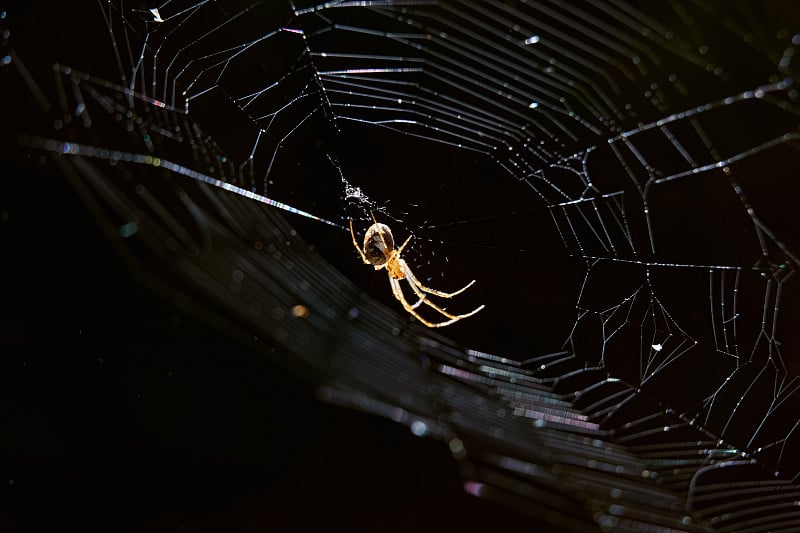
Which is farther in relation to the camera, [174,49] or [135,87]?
[174,49]

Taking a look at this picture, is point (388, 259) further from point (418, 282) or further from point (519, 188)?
point (519, 188)

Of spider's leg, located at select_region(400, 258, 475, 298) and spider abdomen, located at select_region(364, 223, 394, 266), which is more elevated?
spider abdomen, located at select_region(364, 223, 394, 266)

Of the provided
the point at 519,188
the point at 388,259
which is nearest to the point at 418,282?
the point at 388,259

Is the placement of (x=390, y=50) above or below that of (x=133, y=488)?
above

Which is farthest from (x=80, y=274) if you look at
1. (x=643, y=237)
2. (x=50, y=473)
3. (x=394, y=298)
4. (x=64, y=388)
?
(x=643, y=237)

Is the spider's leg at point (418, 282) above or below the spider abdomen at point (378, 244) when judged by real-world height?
below

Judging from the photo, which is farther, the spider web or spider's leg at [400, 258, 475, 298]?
spider's leg at [400, 258, 475, 298]

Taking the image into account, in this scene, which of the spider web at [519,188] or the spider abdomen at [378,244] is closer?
the spider web at [519,188]

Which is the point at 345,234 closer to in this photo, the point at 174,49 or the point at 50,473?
the point at 174,49
